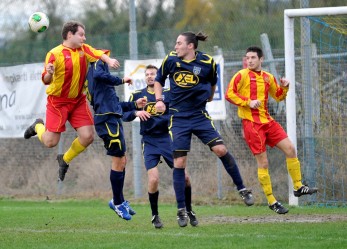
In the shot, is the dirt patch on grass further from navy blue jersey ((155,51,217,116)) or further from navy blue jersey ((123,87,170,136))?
navy blue jersey ((155,51,217,116))

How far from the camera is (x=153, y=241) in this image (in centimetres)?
874

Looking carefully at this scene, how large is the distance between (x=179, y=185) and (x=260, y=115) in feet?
6.62

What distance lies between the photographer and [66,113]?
36.1 ft

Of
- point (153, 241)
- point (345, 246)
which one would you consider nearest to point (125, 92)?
point (153, 241)

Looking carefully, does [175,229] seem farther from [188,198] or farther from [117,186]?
[117,186]

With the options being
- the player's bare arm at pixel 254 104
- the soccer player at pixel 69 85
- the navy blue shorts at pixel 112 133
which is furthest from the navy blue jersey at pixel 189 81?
the player's bare arm at pixel 254 104

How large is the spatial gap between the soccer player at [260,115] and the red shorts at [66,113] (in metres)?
1.90

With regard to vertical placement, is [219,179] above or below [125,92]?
below

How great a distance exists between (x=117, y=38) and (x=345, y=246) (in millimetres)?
9456

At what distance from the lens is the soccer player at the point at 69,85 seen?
10.7 m

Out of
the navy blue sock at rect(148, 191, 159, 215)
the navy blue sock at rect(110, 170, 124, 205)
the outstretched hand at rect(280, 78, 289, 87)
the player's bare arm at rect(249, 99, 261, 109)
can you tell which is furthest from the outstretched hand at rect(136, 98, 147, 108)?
the outstretched hand at rect(280, 78, 289, 87)

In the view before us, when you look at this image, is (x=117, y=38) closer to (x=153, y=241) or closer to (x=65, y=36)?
(x=65, y=36)

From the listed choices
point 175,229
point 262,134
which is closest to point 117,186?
point 175,229

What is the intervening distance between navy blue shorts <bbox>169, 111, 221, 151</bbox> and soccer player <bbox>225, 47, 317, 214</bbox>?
4.67ft
